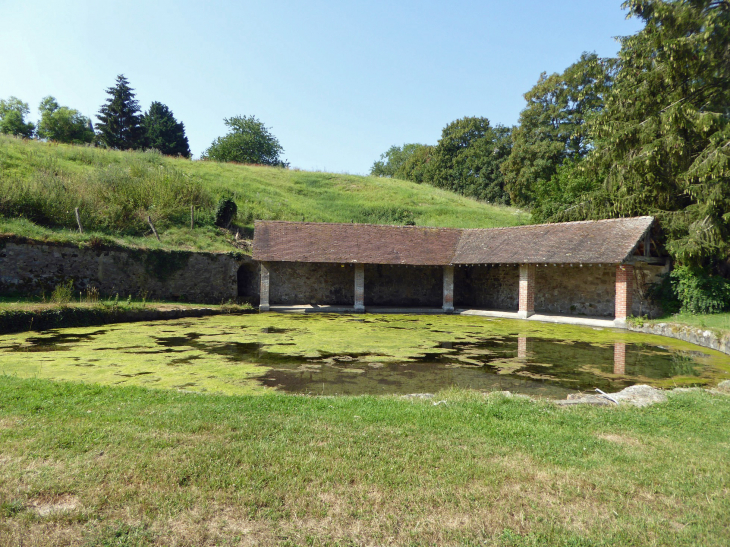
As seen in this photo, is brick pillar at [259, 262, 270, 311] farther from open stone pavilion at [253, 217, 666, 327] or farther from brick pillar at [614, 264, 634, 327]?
brick pillar at [614, 264, 634, 327]

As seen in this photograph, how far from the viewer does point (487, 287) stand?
18.5 metres

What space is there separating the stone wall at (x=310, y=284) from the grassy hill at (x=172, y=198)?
2470mm

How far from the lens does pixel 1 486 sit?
273 cm

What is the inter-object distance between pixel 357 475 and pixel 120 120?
42399mm

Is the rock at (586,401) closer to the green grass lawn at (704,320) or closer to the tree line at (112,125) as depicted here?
the green grass lawn at (704,320)

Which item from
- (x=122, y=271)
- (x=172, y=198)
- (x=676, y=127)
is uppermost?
(x=676, y=127)

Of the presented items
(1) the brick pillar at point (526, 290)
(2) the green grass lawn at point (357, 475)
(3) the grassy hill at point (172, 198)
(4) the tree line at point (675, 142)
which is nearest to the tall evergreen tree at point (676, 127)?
(4) the tree line at point (675, 142)

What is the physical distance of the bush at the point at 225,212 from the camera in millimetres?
20562

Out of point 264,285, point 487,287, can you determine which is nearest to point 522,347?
point 487,287

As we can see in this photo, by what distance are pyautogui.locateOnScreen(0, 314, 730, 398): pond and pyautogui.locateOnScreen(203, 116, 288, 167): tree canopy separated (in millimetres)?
38004

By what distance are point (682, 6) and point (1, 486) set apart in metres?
18.4

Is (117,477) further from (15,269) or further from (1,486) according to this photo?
(15,269)

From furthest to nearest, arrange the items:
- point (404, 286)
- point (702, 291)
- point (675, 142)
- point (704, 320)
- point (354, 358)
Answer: point (404, 286) → point (675, 142) → point (702, 291) → point (704, 320) → point (354, 358)

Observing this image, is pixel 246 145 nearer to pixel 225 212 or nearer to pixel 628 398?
pixel 225 212
